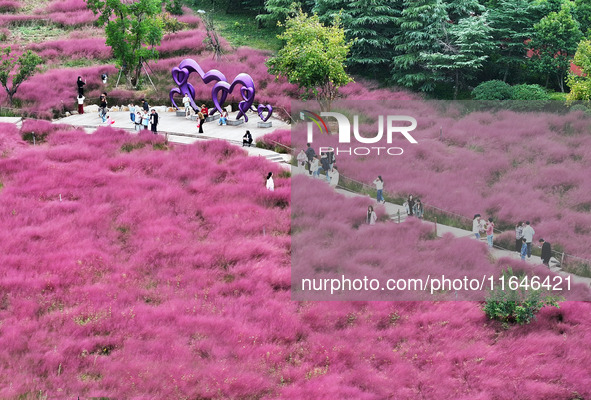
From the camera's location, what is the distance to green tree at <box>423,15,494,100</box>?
1550 inches

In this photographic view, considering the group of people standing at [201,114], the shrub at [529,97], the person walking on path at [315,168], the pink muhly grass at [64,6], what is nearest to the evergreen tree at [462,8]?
A: the shrub at [529,97]

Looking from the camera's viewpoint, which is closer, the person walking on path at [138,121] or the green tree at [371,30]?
the person walking on path at [138,121]

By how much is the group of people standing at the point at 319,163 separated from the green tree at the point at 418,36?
609 inches

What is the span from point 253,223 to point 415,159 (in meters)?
10.3

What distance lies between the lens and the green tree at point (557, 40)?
3969cm

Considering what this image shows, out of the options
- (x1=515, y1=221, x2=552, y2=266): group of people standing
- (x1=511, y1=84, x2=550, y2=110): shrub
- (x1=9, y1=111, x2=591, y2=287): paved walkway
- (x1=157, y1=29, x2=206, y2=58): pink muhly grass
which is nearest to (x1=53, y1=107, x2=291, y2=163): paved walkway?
(x1=9, y1=111, x2=591, y2=287): paved walkway

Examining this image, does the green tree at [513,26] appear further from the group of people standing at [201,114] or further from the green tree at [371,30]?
the group of people standing at [201,114]

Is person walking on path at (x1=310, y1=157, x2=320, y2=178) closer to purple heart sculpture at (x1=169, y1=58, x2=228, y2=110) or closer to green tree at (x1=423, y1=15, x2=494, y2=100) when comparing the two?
purple heart sculpture at (x1=169, y1=58, x2=228, y2=110)

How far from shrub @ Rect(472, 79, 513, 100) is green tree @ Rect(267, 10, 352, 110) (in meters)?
9.14

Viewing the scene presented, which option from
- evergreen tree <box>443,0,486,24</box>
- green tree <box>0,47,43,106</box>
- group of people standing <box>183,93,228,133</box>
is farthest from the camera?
evergreen tree <box>443,0,486,24</box>

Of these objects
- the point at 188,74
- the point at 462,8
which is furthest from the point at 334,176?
the point at 462,8

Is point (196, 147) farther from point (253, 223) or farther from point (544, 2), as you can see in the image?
point (544, 2)

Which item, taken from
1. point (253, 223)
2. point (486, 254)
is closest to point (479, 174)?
point (486, 254)

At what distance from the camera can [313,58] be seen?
34188mm
